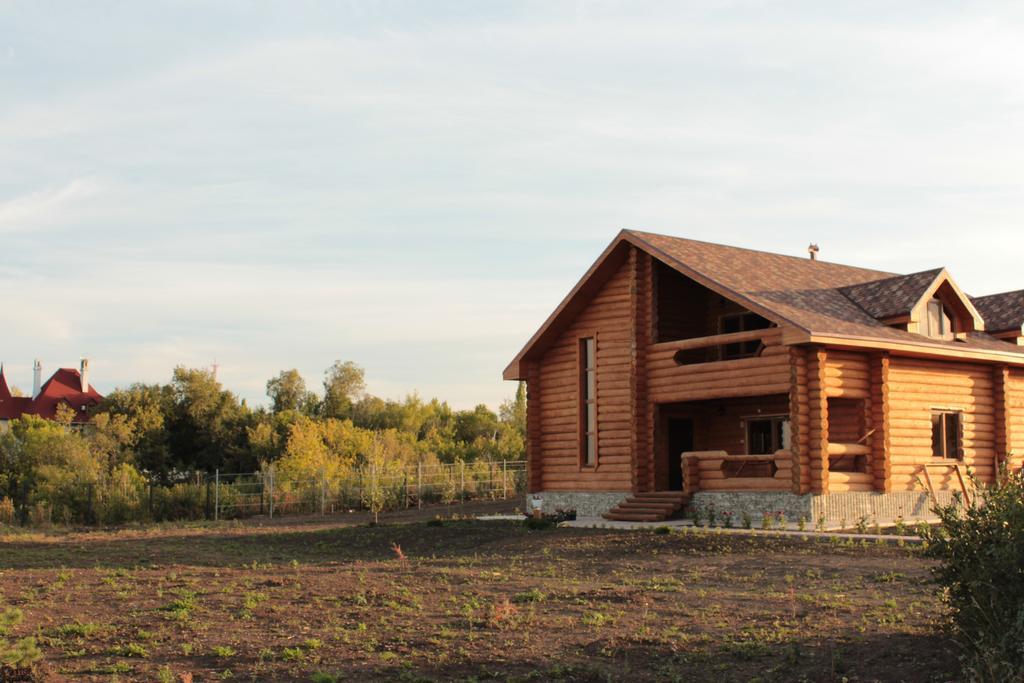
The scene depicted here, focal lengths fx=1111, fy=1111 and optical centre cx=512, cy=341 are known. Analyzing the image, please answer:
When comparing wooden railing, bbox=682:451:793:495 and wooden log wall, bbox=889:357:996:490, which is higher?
wooden log wall, bbox=889:357:996:490

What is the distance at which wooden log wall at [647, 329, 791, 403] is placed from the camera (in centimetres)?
2489

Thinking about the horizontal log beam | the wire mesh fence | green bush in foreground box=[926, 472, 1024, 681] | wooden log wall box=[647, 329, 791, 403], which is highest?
the horizontal log beam

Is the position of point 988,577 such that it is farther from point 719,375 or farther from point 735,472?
point 735,472

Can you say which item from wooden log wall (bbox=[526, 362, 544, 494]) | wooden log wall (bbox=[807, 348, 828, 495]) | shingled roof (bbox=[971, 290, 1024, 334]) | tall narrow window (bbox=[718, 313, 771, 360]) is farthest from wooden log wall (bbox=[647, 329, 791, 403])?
shingled roof (bbox=[971, 290, 1024, 334])

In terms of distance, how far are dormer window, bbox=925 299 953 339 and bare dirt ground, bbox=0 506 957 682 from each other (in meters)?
9.71

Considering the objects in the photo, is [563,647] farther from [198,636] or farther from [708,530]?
[708,530]

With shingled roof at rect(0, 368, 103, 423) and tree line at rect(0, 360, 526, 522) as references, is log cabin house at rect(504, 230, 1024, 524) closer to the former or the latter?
tree line at rect(0, 360, 526, 522)

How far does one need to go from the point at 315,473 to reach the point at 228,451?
1856 cm

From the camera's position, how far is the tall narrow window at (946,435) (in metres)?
27.7

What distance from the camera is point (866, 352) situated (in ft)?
84.4

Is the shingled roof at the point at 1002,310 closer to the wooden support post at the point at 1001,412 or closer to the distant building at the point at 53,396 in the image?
the wooden support post at the point at 1001,412

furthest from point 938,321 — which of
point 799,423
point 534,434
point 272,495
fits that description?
point 272,495

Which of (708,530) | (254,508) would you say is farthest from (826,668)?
(254,508)

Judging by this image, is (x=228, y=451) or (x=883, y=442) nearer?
(x=883, y=442)
